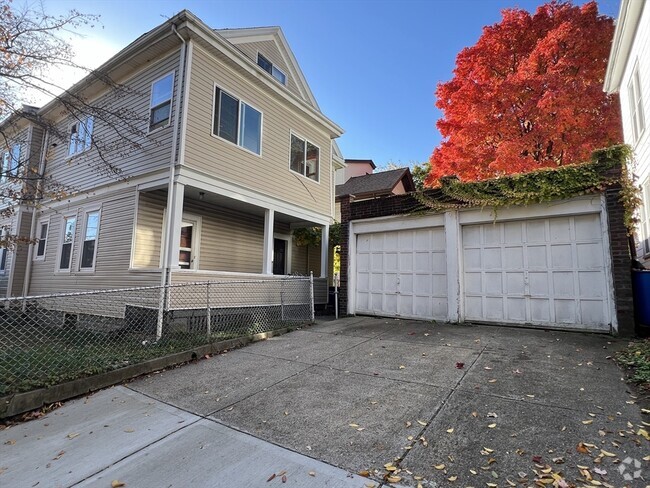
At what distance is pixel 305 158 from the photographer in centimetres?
1177

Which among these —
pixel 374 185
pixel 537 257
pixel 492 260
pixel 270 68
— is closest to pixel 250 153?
pixel 270 68

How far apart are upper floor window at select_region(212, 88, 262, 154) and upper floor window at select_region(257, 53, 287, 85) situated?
2171mm

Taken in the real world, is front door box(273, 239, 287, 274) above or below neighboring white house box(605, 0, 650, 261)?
below

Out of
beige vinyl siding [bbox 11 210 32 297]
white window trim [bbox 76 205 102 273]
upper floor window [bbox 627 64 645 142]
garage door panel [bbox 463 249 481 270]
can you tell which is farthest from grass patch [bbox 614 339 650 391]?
beige vinyl siding [bbox 11 210 32 297]

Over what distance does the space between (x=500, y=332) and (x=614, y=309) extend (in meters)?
1.91

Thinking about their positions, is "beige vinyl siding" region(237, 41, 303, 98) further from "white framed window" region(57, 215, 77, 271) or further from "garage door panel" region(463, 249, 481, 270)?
"garage door panel" region(463, 249, 481, 270)

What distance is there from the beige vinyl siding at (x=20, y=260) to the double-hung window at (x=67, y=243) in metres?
1.83

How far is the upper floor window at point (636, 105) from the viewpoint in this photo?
28.8 feet

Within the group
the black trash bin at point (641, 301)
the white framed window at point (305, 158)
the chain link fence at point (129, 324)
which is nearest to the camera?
the chain link fence at point (129, 324)

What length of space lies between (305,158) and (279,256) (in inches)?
141

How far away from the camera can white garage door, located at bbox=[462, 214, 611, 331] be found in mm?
6539

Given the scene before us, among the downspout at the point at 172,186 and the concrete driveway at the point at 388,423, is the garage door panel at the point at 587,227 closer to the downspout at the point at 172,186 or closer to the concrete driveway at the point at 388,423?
the concrete driveway at the point at 388,423

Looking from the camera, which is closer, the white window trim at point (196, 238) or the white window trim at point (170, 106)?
the white window trim at point (170, 106)

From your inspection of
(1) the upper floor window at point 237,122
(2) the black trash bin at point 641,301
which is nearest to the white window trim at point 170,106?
(1) the upper floor window at point 237,122
